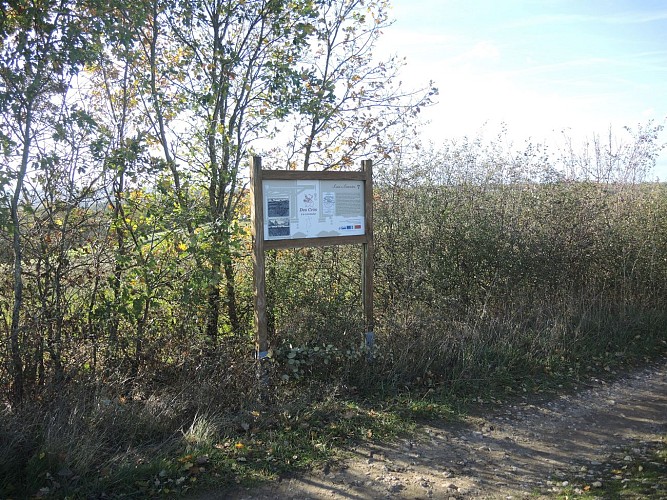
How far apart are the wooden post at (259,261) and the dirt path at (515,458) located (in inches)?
56.6

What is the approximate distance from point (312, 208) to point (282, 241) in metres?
0.52

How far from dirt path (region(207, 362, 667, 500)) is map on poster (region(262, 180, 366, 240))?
230 cm

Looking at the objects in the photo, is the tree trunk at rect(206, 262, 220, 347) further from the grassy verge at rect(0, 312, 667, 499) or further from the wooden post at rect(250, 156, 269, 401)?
the grassy verge at rect(0, 312, 667, 499)

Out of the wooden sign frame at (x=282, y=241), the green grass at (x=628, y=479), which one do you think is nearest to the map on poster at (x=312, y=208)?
the wooden sign frame at (x=282, y=241)

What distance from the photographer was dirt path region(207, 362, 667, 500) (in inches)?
166

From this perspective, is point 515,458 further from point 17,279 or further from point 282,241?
point 17,279

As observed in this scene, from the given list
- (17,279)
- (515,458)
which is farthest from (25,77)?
(515,458)

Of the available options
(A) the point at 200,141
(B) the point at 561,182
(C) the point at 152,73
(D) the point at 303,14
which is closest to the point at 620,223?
(B) the point at 561,182

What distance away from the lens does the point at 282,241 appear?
5977 millimetres

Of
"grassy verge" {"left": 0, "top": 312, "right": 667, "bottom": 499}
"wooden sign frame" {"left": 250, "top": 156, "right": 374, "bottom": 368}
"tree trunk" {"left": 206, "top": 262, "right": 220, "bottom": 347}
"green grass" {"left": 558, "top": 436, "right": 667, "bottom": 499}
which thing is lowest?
"green grass" {"left": 558, "top": 436, "right": 667, "bottom": 499}

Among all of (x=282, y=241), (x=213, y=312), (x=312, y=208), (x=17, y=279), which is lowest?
(x=213, y=312)

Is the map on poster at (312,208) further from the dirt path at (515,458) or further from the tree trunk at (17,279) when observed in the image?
the dirt path at (515,458)

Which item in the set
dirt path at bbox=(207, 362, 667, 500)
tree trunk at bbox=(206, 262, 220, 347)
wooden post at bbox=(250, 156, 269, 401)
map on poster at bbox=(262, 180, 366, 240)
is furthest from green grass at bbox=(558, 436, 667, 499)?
tree trunk at bbox=(206, 262, 220, 347)

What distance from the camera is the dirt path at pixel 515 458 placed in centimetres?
423
